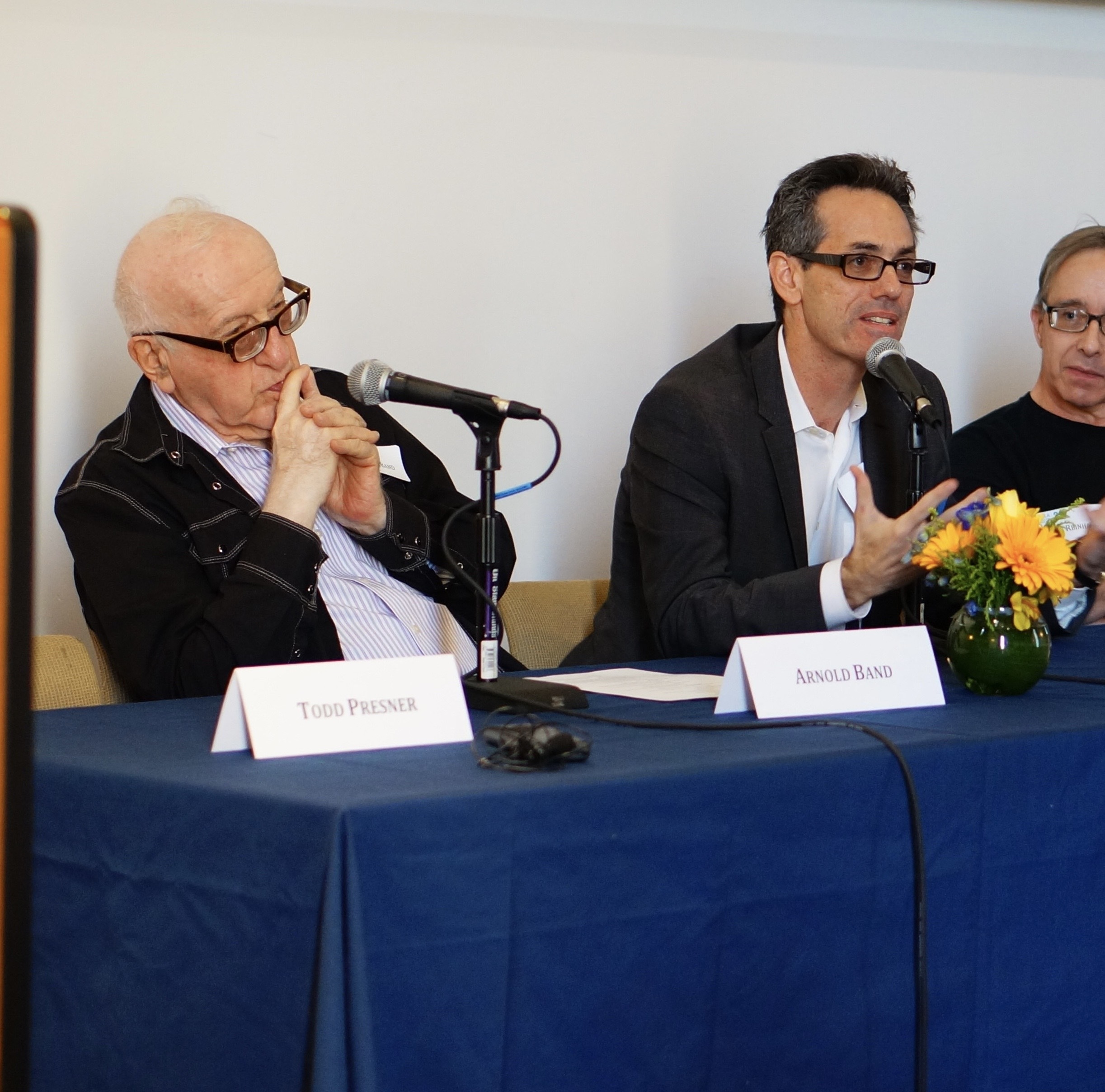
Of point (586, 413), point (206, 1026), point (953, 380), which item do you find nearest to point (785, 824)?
point (206, 1026)

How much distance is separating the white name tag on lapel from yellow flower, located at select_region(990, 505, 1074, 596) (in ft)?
3.52

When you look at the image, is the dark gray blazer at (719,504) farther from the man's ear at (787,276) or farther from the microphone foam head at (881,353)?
the microphone foam head at (881,353)

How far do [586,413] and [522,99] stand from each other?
2.41 ft

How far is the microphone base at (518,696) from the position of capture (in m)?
1.52

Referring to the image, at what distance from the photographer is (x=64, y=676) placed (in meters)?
1.99

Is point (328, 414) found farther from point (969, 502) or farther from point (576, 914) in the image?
point (576, 914)

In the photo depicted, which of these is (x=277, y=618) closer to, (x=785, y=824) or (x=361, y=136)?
(x=785, y=824)

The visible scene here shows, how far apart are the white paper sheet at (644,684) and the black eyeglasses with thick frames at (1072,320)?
151 centimetres

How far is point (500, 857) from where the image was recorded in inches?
43.2

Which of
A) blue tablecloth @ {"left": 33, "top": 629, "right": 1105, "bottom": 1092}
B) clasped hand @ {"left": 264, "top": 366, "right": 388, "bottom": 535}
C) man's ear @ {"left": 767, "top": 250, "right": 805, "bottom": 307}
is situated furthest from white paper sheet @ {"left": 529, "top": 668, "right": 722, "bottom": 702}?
man's ear @ {"left": 767, "top": 250, "right": 805, "bottom": 307}

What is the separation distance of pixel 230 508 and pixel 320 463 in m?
0.19

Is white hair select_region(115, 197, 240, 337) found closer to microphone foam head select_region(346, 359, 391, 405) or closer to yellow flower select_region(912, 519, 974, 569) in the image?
microphone foam head select_region(346, 359, 391, 405)

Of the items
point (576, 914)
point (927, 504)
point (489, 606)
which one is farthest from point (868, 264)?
point (576, 914)

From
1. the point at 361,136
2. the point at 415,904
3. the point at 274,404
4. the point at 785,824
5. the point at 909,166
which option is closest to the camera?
the point at 415,904
